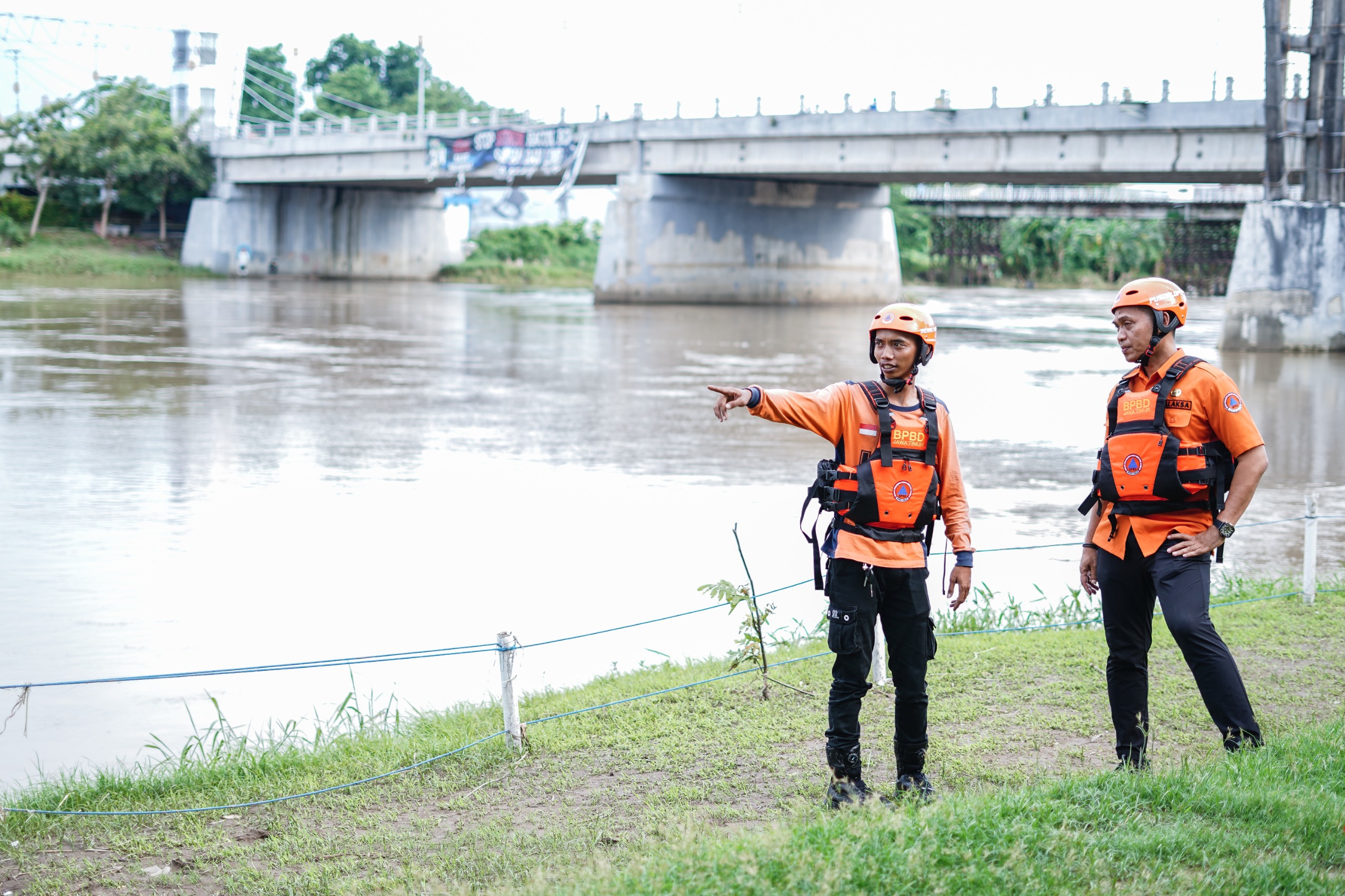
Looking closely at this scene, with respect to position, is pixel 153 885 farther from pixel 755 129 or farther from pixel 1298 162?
pixel 755 129

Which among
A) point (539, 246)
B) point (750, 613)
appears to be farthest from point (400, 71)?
point (750, 613)

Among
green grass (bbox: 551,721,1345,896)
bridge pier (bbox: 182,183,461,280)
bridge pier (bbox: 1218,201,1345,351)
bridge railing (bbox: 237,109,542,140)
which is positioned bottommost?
green grass (bbox: 551,721,1345,896)

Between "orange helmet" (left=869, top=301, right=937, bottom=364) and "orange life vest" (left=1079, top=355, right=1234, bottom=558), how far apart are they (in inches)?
34.4

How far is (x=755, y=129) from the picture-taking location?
47.1 metres

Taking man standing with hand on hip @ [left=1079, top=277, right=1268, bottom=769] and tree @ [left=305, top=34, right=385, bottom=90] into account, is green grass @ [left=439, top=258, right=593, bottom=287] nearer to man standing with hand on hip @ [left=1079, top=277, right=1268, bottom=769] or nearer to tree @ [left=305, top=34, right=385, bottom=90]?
tree @ [left=305, top=34, right=385, bottom=90]

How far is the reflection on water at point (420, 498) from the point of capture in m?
8.48

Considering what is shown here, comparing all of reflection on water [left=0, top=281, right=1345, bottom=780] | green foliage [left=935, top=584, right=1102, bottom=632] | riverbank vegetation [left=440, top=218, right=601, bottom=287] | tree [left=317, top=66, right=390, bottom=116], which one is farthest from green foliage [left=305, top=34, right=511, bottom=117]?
green foliage [left=935, top=584, right=1102, bottom=632]

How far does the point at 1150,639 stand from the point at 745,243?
50641 mm

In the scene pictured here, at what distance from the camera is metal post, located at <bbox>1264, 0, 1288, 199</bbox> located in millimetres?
29312

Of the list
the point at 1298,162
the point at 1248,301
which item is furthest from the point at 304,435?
the point at 1298,162

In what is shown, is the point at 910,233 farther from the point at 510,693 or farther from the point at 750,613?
the point at 510,693

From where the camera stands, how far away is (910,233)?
93250mm

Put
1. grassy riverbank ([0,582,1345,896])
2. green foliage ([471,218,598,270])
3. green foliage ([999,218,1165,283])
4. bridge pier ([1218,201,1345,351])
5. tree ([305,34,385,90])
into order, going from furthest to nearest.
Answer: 1. tree ([305,34,385,90])
2. green foliage ([999,218,1165,283])
3. green foliage ([471,218,598,270])
4. bridge pier ([1218,201,1345,351])
5. grassy riverbank ([0,582,1345,896])

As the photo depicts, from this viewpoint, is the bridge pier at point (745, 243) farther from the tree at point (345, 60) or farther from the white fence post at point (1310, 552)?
the tree at point (345, 60)
